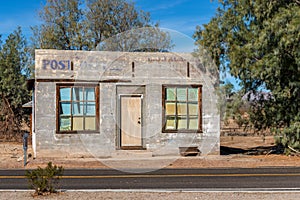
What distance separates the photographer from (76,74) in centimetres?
1855

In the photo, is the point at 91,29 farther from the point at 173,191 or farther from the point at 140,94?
the point at 173,191

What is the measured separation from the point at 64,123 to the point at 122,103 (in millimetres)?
2437

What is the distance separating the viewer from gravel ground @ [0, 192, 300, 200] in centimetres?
922

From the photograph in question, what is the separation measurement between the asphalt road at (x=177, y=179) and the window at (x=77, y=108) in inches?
171

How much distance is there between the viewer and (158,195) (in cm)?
957

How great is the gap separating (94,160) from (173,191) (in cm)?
808

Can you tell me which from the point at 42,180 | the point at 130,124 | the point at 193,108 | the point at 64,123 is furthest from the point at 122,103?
the point at 42,180

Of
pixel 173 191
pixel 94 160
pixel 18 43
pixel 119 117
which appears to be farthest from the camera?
pixel 18 43

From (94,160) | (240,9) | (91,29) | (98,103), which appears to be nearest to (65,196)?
(94,160)

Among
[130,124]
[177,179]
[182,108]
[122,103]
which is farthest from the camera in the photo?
[182,108]

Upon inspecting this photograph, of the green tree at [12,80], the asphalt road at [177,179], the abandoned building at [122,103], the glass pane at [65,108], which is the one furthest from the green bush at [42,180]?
the green tree at [12,80]

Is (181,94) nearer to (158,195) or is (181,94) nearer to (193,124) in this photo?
(193,124)

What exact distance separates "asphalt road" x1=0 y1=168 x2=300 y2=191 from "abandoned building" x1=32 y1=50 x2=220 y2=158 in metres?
4.31

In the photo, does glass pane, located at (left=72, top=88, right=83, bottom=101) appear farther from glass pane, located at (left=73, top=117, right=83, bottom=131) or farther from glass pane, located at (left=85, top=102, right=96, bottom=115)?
glass pane, located at (left=73, top=117, right=83, bottom=131)
